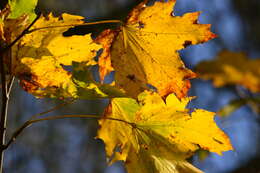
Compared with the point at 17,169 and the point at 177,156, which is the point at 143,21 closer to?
the point at 177,156

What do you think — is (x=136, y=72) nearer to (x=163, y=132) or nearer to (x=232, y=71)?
(x=163, y=132)

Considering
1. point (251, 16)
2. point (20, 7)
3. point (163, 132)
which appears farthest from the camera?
point (251, 16)

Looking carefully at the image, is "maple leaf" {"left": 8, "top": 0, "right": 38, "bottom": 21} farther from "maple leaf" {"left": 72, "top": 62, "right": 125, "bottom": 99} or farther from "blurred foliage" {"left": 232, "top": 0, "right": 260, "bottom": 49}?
"blurred foliage" {"left": 232, "top": 0, "right": 260, "bottom": 49}

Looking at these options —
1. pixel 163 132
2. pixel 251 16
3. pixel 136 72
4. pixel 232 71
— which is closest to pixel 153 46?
pixel 136 72

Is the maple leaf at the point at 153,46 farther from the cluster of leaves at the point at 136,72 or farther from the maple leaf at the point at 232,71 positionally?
the maple leaf at the point at 232,71

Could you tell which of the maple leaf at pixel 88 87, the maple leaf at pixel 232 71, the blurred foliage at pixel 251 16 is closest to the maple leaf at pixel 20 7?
the maple leaf at pixel 88 87

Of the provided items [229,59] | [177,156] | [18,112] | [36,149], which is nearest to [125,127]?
[177,156]

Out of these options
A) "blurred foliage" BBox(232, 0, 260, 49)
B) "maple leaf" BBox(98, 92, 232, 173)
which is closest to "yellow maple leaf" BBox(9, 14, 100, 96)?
"maple leaf" BBox(98, 92, 232, 173)
